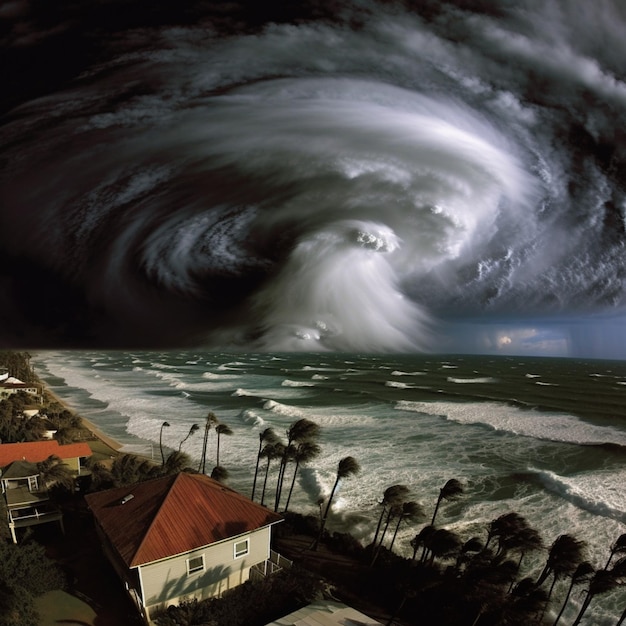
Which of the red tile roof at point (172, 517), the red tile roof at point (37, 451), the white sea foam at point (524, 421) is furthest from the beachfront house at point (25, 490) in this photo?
the white sea foam at point (524, 421)

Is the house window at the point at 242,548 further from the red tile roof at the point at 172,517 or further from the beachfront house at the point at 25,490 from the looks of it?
the beachfront house at the point at 25,490

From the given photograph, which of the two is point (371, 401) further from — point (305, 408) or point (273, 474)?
point (273, 474)

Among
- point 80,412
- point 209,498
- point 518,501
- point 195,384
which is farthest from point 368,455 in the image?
point 195,384

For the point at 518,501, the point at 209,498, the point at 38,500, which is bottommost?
the point at 518,501

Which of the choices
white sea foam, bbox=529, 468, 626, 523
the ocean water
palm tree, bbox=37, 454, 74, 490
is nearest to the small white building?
the ocean water

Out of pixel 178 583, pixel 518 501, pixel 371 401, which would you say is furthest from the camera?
pixel 371 401
